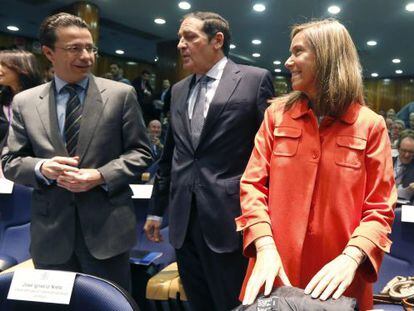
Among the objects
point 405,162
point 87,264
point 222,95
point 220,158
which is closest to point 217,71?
point 222,95

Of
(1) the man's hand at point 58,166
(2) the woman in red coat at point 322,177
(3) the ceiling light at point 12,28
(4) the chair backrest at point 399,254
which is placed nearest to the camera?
(2) the woman in red coat at point 322,177

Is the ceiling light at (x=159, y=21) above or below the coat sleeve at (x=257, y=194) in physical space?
above

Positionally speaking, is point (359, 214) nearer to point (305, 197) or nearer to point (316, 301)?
point (305, 197)

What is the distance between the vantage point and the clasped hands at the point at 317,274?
0.92 meters

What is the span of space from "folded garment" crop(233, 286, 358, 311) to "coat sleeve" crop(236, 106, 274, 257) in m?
0.23

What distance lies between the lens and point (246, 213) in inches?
Answer: 45.7

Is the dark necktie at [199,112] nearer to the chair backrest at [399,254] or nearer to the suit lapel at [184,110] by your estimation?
the suit lapel at [184,110]

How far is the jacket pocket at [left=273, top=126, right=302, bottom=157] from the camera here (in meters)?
1.19

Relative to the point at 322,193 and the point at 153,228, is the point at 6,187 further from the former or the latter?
the point at 322,193

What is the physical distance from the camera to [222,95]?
5.40 ft

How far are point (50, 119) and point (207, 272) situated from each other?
2.52ft

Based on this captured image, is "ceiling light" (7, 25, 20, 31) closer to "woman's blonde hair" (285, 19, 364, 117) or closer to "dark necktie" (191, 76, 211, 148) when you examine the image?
"dark necktie" (191, 76, 211, 148)

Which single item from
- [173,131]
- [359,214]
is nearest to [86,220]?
[173,131]

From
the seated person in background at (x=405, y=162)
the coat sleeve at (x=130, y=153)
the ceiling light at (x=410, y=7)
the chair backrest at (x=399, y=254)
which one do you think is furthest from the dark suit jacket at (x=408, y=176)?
the ceiling light at (x=410, y=7)
